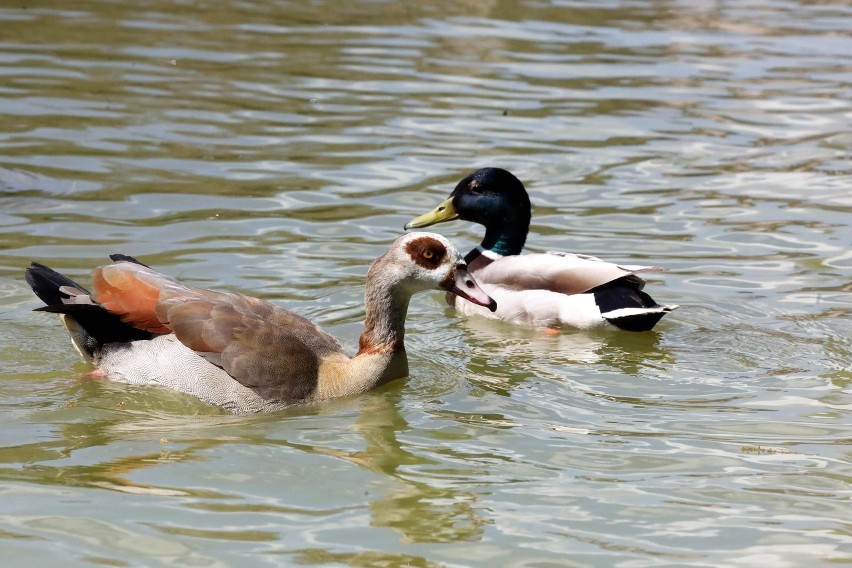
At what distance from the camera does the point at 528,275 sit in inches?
409

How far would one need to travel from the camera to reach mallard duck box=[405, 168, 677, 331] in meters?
A: 9.83

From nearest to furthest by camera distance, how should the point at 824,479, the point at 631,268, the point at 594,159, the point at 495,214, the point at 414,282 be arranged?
the point at 824,479
the point at 414,282
the point at 631,268
the point at 495,214
the point at 594,159

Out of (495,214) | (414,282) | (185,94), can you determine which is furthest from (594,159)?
(414,282)

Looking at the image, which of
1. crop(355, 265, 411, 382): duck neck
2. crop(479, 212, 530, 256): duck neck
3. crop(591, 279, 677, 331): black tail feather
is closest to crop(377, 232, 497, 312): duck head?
crop(355, 265, 411, 382): duck neck

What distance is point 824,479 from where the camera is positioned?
23.0 feet

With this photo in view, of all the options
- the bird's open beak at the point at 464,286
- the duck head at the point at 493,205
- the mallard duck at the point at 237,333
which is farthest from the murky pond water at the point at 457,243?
the duck head at the point at 493,205

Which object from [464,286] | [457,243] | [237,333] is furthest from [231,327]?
[457,243]

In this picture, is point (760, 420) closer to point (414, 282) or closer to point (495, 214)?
point (414, 282)

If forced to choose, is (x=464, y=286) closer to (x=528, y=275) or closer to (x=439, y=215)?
(x=528, y=275)

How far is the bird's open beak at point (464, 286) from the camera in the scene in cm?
830

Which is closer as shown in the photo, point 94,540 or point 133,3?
point 94,540

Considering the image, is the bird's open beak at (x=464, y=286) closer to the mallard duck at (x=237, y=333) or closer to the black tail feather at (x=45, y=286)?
the mallard duck at (x=237, y=333)

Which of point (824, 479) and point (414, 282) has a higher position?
point (414, 282)

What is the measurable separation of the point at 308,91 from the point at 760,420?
31.6ft
